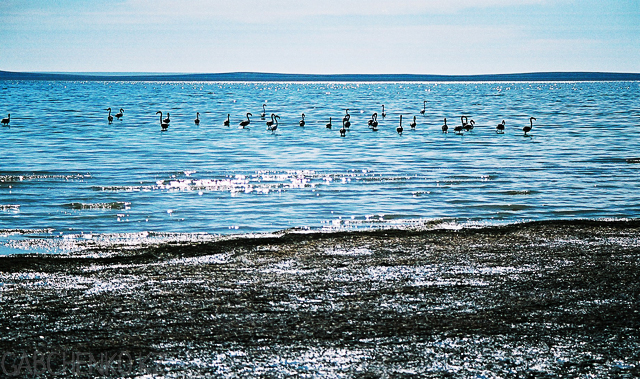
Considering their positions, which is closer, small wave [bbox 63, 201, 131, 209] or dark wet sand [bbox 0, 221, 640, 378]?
dark wet sand [bbox 0, 221, 640, 378]

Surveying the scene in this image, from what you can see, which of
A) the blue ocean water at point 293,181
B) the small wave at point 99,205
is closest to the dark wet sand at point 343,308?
the blue ocean water at point 293,181

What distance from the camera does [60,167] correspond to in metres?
25.9

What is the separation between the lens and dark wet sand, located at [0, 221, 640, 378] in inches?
266

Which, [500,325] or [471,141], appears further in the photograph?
[471,141]

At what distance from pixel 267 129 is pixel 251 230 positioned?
37.4 meters

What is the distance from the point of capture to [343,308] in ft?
27.1

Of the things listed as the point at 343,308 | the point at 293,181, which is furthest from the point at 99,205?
the point at 343,308

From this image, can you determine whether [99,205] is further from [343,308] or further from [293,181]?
[343,308]

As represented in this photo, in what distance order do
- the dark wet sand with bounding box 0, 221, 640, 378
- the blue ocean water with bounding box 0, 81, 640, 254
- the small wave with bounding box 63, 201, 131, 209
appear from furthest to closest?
the small wave with bounding box 63, 201, 131, 209
the blue ocean water with bounding box 0, 81, 640, 254
the dark wet sand with bounding box 0, 221, 640, 378

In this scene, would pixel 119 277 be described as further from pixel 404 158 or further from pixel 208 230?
pixel 404 158

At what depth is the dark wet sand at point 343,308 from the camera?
6.76 metres

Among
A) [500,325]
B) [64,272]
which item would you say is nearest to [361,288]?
[500,325]

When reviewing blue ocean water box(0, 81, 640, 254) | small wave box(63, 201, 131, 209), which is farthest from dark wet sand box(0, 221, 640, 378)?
small wave box(63, 201, 131, 209)

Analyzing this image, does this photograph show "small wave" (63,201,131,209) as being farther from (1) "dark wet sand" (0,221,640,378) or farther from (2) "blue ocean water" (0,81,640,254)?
(1) "dark wet sand" (0,221,640,378)
